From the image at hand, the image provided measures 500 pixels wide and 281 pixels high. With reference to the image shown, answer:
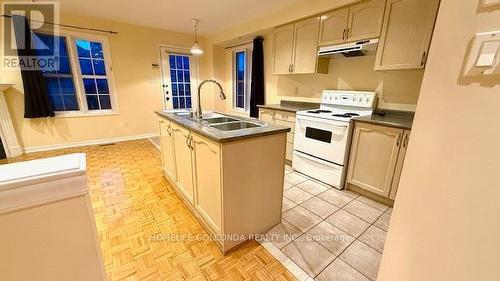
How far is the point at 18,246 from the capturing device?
0.64 metres

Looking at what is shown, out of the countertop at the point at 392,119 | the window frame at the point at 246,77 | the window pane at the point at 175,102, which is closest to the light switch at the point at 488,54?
the countertop at the point at 392,119

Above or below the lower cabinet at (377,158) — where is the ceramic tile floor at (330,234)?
below

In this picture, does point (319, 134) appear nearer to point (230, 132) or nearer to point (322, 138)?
point (322, 138)

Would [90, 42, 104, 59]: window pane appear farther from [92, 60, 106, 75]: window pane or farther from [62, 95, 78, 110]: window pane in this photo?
[62, 95, 78, 110]: window pane

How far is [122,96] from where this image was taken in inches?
165

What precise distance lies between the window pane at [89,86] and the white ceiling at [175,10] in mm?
1145

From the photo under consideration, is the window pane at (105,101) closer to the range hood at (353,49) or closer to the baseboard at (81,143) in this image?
the baseboard at (81,143)

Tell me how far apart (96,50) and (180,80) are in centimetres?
166

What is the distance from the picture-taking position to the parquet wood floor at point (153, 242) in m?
1.36

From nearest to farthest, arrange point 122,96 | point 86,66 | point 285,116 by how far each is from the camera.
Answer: point 285,116 < point 86,66 < point 122,96

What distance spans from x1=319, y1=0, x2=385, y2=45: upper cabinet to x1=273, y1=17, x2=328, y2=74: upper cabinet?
0.17m

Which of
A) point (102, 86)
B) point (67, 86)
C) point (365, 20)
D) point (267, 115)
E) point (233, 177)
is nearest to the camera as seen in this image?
point (233, 177)


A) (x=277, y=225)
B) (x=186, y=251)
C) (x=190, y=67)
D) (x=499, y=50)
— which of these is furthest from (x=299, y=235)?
(x=190, y=67)

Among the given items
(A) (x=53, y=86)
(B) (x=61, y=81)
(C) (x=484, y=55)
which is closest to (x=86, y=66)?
(B) (x=61, y=81)
